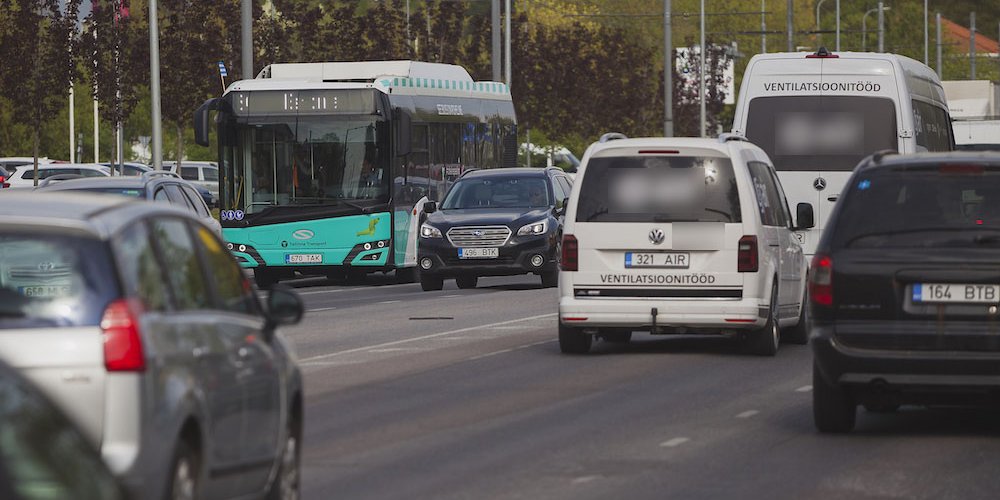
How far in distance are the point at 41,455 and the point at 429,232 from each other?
26546 mm

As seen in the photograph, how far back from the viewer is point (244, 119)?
32031 mm

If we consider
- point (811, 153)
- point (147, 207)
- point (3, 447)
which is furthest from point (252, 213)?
point (3, 447)

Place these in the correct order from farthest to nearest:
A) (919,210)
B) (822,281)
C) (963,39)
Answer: (963,39) → (919,210) → (822,281)

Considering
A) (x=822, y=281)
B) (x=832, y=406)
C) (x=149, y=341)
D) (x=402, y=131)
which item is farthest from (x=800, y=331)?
(x=149, y=341)

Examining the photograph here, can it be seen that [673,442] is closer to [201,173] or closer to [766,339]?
[766,339]

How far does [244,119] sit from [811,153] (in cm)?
865

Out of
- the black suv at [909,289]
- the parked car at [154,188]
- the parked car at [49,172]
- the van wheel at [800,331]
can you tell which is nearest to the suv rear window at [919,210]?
the black suv at [909,289]

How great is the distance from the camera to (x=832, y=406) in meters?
12.4

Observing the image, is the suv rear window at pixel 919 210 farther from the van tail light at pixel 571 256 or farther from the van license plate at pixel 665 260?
the van tail light at pixel 571 256

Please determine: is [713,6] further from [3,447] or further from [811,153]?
[3,447]

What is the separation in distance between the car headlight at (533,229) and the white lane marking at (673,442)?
18191 millimetres

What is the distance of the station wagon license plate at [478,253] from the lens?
30219 mm

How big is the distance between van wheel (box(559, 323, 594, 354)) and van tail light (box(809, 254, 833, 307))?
239 inches

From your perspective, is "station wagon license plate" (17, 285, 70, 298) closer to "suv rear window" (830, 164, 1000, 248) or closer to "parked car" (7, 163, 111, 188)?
"suv rear window" (830, 164, 1000, 248)
